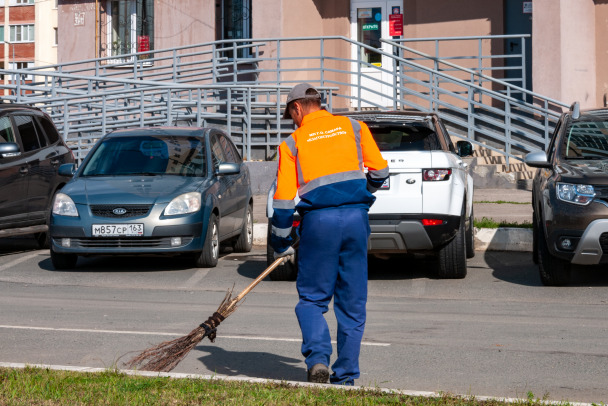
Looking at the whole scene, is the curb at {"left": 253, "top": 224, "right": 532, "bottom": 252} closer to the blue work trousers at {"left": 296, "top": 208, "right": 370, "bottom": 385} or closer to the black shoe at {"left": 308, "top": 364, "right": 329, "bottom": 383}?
the blue work trousers at {"left": 296, "top": 208, "right": 370, "bottom": 385}

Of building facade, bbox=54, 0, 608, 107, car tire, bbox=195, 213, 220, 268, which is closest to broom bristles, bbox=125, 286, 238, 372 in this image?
car tire, bbox=195, 213, 220, 268

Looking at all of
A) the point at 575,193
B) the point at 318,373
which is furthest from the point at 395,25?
the point at 318,373

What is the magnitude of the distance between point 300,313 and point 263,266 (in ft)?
19.9

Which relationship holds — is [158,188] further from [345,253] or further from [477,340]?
[345,253]

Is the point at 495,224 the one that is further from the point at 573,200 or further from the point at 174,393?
the point at 174,393

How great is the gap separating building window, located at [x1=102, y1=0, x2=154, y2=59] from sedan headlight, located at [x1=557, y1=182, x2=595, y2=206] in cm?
1776

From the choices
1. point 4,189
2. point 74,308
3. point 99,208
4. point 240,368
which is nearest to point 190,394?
point 240,368

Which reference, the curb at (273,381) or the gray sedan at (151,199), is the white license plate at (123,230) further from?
the curb at (273,381)

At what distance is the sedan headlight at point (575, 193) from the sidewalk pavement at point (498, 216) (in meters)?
2.93

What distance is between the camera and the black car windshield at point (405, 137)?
414 inches

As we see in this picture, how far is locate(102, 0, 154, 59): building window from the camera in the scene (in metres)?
26.5

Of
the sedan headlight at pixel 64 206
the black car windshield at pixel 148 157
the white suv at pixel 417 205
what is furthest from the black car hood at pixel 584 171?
the sedan headlight at pixel 64 206

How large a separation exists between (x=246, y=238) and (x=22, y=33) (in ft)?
242

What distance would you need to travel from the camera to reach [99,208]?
1141cm
